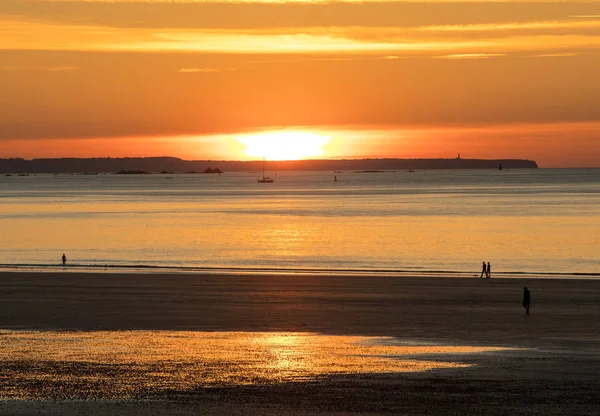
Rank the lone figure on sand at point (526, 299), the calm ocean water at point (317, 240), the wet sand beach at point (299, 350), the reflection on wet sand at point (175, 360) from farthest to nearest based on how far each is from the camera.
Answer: the calm ocean water at point (317, 240)
the lone figure on sand at point (526, 299)
the reflection on wet sand at point (175, 360)
the wet sand beach at point (299, 350)

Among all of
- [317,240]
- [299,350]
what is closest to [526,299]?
[299,350]

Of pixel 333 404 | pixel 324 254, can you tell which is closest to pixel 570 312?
pixel 333 404

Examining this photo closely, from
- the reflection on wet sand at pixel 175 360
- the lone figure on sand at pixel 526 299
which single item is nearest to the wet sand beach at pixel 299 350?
the reflection on wet sand at pixel 175 360

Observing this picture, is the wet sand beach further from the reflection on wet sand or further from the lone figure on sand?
the lone figure on sand

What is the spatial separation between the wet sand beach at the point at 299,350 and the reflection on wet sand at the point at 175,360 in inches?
2.5

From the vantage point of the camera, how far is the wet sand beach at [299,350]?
26.6m

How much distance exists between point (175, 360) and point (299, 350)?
434 centimetres

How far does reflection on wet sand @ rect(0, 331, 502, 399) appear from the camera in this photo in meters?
28.4

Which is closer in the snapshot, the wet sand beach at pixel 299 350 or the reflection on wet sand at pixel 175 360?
the wet sand beach at pixel 299 350

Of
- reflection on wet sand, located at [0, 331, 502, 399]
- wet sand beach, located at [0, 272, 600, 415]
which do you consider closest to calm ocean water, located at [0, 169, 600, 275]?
wet sand beach, located at [0, 272, 600, 415]

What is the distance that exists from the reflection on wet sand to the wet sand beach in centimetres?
6

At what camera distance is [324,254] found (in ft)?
311

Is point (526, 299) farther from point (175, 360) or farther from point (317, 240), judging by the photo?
point (317, 240)

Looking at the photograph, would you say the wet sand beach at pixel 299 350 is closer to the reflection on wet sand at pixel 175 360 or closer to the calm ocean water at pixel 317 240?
the reflection on wet sand at pixel 175 360
